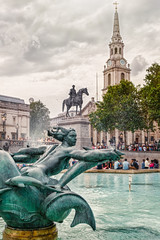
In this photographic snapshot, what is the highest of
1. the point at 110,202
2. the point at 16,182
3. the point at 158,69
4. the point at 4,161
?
the point at 158,69

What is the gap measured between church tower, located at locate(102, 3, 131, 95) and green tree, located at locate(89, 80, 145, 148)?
132 feet

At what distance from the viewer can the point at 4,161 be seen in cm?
358

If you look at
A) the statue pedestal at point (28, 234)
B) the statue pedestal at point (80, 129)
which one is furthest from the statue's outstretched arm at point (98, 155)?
the statue pedestal at point (80, 129)

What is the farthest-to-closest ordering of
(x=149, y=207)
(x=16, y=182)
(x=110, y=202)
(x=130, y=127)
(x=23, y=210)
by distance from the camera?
(x=130, y=127) → (x=110, y=202) → (x=149, y=207) → (x=23, y=210) → (x=16, y=182)

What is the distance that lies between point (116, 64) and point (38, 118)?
3151 cm

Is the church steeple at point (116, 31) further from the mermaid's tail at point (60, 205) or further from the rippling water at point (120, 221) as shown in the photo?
the mermaid's tail at point (60, 205)

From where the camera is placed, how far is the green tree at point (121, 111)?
132ft

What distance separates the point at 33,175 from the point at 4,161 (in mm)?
445

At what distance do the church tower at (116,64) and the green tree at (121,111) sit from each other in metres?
40.3

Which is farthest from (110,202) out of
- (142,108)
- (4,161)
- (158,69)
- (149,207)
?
(142,108)

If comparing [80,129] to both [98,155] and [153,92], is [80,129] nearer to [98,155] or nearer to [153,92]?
[153,92]

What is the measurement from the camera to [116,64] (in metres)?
84.2

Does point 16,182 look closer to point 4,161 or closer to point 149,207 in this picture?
point 4,161

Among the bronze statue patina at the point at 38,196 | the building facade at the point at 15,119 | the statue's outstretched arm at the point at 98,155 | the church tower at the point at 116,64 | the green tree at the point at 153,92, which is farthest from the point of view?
the church tower at the point at 116,64
